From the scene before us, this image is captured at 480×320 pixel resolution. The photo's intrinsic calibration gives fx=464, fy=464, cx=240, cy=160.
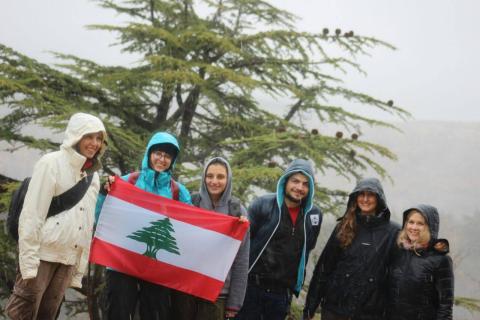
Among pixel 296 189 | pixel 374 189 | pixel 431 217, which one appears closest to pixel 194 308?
pixel 296 189

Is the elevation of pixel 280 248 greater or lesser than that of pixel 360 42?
lesser

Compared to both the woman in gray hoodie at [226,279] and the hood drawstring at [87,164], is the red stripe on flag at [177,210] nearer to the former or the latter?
the woman in gray hoodie at [226,279]

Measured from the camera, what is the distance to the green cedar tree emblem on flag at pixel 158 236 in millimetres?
4238

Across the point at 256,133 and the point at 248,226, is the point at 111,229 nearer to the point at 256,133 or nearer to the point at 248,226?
the point at 248,226

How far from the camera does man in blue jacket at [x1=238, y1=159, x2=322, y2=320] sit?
167 inches

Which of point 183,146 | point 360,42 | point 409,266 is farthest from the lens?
point 183,146

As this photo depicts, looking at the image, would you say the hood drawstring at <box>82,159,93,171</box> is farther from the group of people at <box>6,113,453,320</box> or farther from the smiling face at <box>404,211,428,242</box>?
the smiling face at <box>404,211,428,242</box>

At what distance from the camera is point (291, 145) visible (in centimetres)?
740

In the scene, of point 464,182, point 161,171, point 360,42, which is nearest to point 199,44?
point 360,42

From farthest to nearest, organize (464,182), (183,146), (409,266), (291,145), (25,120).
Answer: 1. (464,182)
2. (183,146)
3. (25,120)
4. (291,145)
5. (409,266)

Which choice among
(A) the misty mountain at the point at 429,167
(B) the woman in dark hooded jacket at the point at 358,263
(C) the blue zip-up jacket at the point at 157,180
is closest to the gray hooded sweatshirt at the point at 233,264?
(C) the blue zip-up jacket at the point at 157,180

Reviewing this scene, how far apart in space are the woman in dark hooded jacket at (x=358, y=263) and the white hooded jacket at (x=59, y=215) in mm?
2154

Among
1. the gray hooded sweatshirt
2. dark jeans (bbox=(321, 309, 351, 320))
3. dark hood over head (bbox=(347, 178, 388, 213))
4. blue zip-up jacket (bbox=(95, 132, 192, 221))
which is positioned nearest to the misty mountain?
dark hood over head (bbox=(347, 178, 388, 213))

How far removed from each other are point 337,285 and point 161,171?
1.89m
